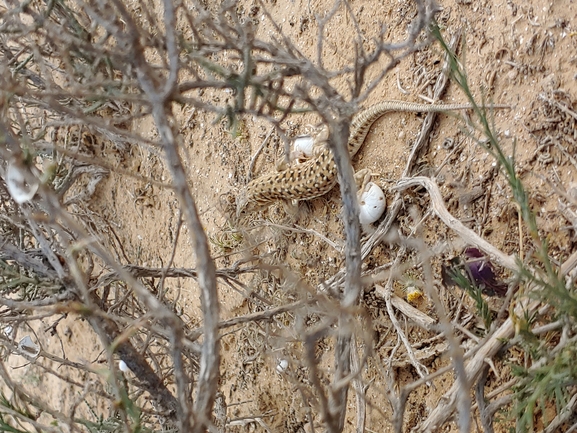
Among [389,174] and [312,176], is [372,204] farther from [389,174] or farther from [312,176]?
[312,176]

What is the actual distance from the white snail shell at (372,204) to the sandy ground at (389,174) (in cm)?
8

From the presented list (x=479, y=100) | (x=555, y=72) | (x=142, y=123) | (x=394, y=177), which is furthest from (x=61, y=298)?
(x=142, y=123)

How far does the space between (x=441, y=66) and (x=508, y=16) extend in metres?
0.31

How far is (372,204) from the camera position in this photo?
7.45ft

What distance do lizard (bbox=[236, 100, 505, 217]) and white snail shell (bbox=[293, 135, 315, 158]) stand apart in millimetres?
37

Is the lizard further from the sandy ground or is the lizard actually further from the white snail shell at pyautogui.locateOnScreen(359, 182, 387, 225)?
the white snail shell at pyautogui.locateOnScreen(359, 182, 387, 225)

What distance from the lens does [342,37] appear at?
2.61m

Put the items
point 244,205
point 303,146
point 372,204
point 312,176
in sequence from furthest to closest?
point 244,205 < point 303,146 < point 312,176 < point 372,204

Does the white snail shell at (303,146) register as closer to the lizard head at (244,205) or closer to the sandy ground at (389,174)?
the sandy ground at (389,174)

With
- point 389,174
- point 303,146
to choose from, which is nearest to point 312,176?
point 303,146

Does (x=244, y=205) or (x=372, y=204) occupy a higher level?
(x=244, y=205)

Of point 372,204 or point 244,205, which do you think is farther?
point 244,205

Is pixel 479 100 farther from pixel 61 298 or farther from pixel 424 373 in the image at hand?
pixel 61 298

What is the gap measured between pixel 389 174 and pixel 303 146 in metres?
0.55
